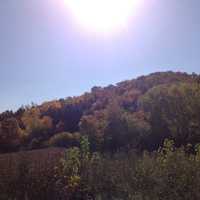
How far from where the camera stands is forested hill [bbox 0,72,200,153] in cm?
4545

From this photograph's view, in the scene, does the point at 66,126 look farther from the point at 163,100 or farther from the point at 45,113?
the point at 163,100

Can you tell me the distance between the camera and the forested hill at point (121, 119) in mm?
45450

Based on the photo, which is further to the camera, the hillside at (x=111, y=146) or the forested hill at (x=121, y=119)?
the forested hill at (x=121, y=119)

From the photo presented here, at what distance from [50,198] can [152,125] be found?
40.1 meters

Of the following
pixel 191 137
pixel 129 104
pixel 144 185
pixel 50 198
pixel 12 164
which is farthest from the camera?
pixel 129 104

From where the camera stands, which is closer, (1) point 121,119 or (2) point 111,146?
(2) point 111,146

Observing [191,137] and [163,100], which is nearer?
[191,137]

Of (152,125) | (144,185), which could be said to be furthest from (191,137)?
(144,185)

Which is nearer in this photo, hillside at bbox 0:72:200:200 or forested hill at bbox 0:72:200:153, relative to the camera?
hillside at bbox 0:72:200:200

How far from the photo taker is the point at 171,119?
47.4 m

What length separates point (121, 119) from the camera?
52.8 m

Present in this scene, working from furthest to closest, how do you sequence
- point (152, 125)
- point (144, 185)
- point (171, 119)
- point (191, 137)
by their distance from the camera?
point (152, 125)
point (171, 119)
point (191, 137)
point (144, 185)

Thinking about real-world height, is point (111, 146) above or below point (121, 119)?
below

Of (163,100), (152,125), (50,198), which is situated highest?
(163,100)
